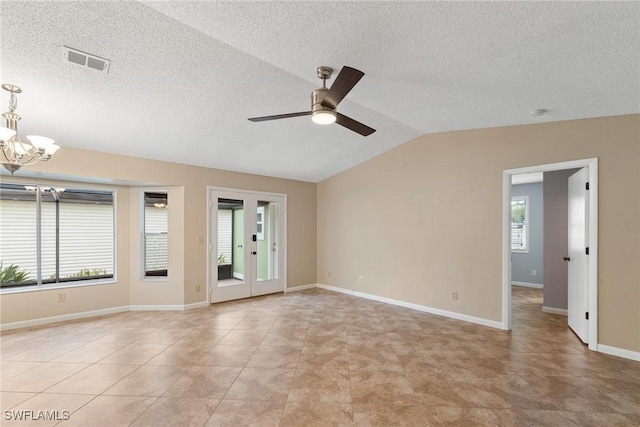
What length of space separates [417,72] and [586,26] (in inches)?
46.2

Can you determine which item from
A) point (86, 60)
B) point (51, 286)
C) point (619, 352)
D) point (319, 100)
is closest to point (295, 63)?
point (319, 100)

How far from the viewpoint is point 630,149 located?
3246 millimetres

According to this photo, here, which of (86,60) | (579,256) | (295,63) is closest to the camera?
(86,60)

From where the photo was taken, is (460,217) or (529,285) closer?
(460,217)

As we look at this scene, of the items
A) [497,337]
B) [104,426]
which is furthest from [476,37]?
[104,426]

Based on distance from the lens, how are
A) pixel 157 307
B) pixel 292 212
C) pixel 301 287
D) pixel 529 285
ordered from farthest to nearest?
pixel 529 285
pixel 301 287
pixel 292 212
pixel 157 307

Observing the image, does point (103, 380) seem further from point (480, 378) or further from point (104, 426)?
point (480, 378)

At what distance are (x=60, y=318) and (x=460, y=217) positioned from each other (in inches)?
253

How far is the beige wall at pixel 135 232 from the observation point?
4.20 m

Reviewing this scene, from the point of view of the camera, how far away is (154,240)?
16.9ft

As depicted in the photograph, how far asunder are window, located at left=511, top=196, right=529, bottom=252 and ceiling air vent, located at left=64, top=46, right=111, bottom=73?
852cm

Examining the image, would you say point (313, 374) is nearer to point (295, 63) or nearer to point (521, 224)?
point (295, 63)

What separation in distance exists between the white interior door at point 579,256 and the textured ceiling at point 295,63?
3.27ft

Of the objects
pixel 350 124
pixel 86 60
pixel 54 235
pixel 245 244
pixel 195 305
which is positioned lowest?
pixel 195 305
